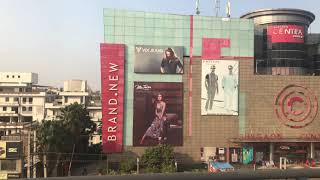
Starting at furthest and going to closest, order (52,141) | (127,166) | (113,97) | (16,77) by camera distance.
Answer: (16,77) < (113,97) < (127,166) < (52,141)

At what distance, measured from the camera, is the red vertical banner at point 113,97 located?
2096 inches

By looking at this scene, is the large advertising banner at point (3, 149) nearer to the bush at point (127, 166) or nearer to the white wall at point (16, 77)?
the bush at point (127, 166)

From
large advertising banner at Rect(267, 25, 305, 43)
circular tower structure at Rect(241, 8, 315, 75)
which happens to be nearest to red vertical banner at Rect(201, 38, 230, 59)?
circular tower structure at Rect(241, 8, 315, 75)

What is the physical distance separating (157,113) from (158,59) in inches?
255

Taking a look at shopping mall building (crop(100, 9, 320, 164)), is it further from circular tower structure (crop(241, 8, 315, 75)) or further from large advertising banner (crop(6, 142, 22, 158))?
large advertising banner (crop(6, 142, 22, 158))

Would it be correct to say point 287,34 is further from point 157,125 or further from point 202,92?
point 157,125

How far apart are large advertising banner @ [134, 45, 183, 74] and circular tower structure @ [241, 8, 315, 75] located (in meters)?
11.2

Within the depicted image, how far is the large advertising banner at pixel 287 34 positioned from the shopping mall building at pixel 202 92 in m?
0.14

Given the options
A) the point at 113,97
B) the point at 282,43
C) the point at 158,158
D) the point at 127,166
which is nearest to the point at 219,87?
the point at 282,43

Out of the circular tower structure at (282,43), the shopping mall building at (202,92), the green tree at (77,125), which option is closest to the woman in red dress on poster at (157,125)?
the shopping mall building at (202,92)

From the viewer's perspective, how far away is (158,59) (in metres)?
53.9

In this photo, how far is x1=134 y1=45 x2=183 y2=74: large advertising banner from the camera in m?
53.7

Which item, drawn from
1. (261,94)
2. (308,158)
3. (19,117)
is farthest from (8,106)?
(308,158)

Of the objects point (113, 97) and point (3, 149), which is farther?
point (113, 97)
